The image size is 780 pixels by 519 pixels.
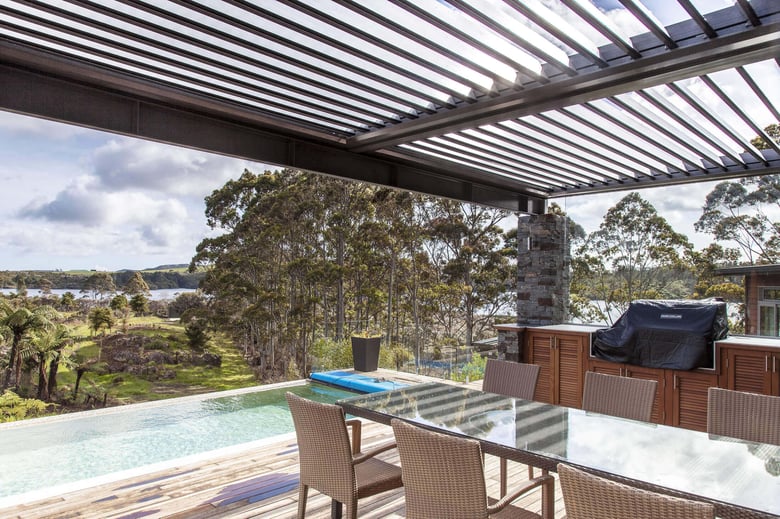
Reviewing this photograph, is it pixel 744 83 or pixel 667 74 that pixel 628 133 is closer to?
pixel 744 83

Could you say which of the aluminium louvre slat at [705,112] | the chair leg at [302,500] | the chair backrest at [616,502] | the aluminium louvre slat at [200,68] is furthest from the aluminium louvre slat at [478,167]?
the chair backrest at [616,502]

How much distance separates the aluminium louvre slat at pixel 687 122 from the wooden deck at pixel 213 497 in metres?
2.91

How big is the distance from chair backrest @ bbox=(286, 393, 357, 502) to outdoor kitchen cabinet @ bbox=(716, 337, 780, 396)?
4099 mm

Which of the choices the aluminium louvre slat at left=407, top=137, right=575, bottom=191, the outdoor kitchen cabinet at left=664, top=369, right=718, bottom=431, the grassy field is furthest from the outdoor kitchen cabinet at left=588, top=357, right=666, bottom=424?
the grassy field

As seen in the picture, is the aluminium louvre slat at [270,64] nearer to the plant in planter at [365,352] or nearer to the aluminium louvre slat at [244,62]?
the aluminium louvre slat at [244,62]

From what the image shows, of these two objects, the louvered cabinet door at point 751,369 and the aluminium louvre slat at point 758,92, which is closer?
the aluminium louvre slat at point 758,92

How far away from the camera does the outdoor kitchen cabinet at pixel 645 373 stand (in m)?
5.40

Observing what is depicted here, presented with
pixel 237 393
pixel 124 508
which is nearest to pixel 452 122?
pixel 124 508

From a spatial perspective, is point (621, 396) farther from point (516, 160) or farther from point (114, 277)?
point (114, 277)

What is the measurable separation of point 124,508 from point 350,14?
351 centimetres

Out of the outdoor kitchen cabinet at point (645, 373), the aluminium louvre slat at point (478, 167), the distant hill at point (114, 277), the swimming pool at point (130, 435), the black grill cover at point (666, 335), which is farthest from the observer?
the distant hill at point (114, 277)

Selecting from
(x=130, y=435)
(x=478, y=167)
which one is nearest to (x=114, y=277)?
(x=130, y=435)

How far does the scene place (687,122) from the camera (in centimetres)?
417

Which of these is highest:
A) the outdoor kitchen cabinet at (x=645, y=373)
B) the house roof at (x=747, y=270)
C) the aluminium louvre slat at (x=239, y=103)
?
the aluminium louvre slat at (x=239, y=103)
